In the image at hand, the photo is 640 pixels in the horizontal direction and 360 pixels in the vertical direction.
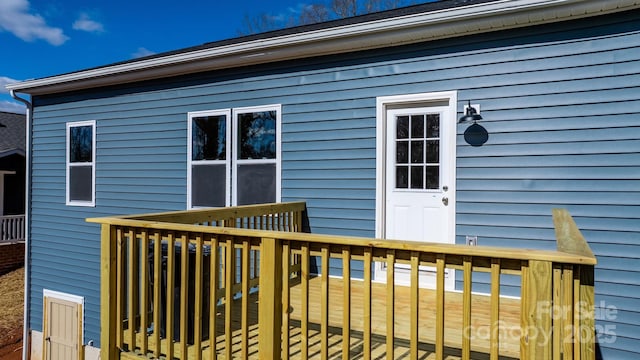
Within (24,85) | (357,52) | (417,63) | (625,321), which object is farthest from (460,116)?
(24,85)

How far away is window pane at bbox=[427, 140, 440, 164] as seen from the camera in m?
4.45

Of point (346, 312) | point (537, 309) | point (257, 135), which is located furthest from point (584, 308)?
point (257, 135)

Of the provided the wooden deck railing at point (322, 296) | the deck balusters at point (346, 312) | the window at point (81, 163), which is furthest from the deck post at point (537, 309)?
the window at point (81, 163)

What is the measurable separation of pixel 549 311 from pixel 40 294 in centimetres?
874

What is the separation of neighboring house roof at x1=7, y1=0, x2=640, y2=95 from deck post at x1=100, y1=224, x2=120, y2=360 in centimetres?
298

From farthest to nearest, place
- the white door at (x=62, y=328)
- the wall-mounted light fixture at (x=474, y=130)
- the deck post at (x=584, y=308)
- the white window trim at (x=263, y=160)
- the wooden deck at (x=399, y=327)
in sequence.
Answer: the white door at (x=62, y=328)
the white window trim at (x=263, y=160)
the wall-mounted light fixture at (x=474, y=130)
the wooden deck at (x=399, y=327)
the deck post at (x=584, y=308)

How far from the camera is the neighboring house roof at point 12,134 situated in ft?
42.6

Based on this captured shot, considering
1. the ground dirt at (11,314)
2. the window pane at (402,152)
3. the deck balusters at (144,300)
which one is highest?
the window pane at (402,152)

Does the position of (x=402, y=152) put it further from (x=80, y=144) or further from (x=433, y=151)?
(x=80, y=144)

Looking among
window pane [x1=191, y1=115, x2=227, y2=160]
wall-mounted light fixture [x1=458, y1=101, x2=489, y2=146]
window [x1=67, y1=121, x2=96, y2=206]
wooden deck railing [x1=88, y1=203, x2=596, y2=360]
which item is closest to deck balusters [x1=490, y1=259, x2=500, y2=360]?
wooden deck railing [x1=88, y1=203, x2=596, y2=360]

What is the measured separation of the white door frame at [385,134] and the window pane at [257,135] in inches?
57.6

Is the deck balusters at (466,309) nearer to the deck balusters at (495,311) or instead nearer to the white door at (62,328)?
the deck balusters at (495,311)

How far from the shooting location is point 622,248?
367 cm

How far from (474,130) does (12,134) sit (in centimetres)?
1602
